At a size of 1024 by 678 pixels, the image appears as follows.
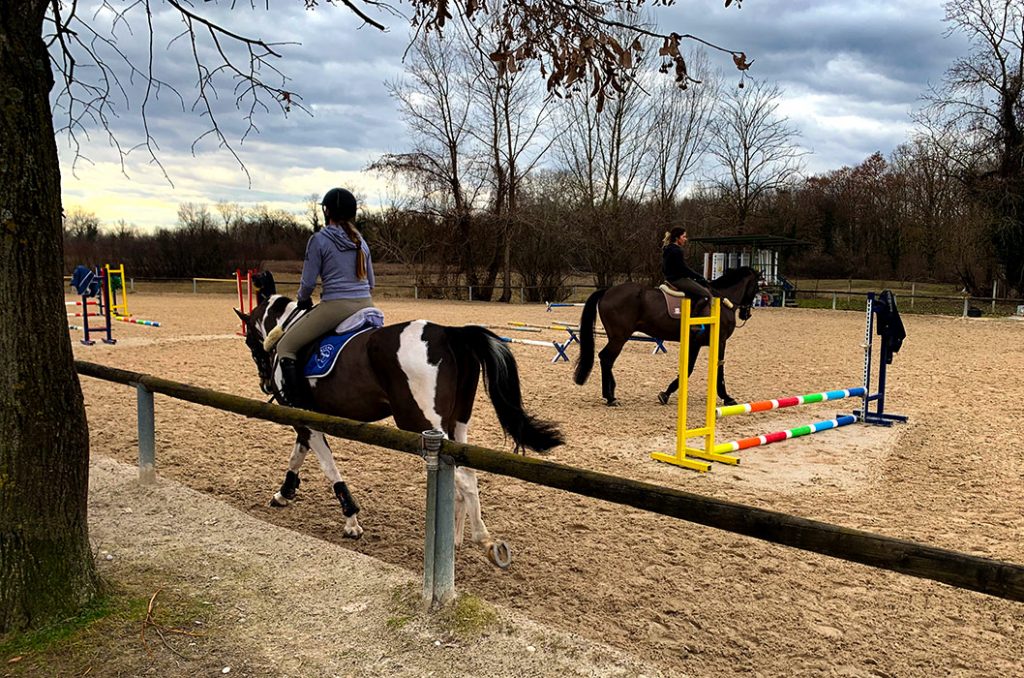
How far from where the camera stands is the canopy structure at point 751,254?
24859 mm

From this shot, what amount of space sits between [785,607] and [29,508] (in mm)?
3201

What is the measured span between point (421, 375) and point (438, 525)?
1.09 meters

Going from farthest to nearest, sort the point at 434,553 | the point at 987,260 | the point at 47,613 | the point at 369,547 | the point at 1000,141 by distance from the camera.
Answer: the point at 987,260, the point at 1000,141, the point at 369,547, the point at 434,553, the point at 47,613

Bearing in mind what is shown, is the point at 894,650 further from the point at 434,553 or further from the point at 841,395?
the point at 841,395

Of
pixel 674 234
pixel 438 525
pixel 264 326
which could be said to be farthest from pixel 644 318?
pixel 438 525

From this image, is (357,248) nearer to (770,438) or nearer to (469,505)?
(469,505)

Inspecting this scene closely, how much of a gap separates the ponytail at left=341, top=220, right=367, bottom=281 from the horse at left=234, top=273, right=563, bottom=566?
1.18 ft

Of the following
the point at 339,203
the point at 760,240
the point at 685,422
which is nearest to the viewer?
the point at 339,203

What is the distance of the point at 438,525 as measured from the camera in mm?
2766

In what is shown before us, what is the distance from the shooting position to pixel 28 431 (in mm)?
2641

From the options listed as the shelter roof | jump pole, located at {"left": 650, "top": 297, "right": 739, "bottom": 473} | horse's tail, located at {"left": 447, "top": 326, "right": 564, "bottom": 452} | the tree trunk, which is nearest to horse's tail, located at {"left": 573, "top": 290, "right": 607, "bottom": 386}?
jump pole, located at {"left": 650, "top": 297, "right": 739, "bottom": 473}

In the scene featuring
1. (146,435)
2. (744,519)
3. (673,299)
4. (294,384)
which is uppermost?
(673,299)

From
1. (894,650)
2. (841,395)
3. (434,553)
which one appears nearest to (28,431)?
(434,553)

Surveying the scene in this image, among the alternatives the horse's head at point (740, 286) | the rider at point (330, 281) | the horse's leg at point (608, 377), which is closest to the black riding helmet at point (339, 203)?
the rider at point (330, 281)
